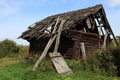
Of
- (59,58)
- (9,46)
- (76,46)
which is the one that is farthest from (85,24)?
(9,46)

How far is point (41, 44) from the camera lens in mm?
24375

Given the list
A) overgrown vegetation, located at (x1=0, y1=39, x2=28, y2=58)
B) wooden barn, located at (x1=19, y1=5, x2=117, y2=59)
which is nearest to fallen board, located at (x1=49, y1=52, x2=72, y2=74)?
wooden barn, located at (x1=19, y1=5, x2=117, y2=59)

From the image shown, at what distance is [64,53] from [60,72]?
17.0 ft

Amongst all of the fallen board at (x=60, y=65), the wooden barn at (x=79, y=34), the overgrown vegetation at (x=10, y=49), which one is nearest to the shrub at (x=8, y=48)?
the overgrown vegetation at (x=10, y=49)

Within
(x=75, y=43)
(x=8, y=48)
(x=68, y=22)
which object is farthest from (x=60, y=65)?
(x=8, y=48)

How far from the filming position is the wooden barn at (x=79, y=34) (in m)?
20.9

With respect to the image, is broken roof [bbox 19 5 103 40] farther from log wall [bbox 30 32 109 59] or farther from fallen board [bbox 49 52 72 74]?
fallen board [bbox 49 52 72 74]

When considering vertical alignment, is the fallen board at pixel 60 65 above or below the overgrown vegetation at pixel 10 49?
below

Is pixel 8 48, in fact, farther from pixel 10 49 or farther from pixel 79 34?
pixel 79 34

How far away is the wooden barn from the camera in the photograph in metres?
20.9

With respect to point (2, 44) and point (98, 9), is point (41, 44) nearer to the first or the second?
point (98, 9)

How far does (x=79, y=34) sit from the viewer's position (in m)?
21.4

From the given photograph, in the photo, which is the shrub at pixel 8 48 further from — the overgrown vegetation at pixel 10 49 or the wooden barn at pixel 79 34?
the wooden barn at pixel 79 34

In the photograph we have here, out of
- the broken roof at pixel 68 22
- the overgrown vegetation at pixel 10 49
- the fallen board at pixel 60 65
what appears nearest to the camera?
the fallen board at pixel 60 65
